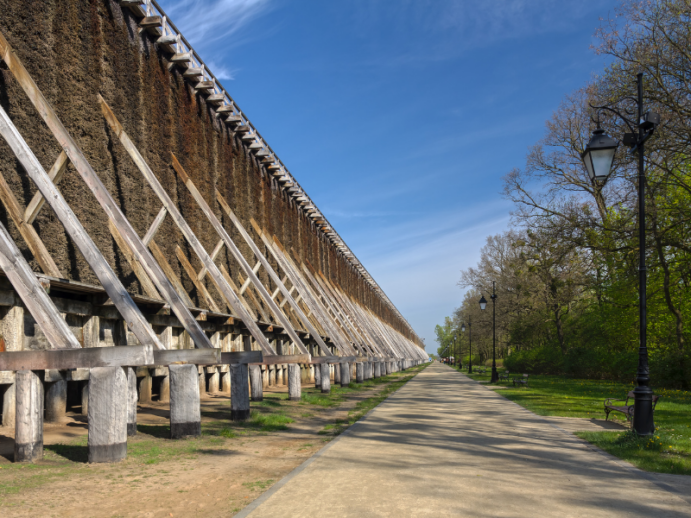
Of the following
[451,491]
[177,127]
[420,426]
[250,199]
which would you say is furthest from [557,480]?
[250,199]

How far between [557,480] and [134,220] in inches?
453

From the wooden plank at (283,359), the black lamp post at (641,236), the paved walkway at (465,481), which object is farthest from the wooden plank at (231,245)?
the black lamp post at (641,236)

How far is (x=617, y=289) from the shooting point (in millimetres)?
29484

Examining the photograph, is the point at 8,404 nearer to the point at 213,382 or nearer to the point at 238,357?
the point at 238,357

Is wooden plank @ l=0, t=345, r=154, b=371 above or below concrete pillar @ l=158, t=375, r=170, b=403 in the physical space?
above

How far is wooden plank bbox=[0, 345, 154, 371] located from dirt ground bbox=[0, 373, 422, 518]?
44.4 inches

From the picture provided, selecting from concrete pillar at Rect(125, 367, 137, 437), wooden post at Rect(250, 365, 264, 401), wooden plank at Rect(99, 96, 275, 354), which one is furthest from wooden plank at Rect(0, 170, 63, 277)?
wooden post at Rect(250, 365, 264, 401)

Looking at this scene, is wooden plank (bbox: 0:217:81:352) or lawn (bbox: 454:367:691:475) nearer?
wooden plank (bbox: 0:217:81:352)

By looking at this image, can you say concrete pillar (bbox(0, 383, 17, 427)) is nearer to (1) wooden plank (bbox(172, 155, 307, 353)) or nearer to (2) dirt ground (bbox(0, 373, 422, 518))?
(2) dirt ground (bbox(0, 373, 422, 518))

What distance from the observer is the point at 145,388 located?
13.5m

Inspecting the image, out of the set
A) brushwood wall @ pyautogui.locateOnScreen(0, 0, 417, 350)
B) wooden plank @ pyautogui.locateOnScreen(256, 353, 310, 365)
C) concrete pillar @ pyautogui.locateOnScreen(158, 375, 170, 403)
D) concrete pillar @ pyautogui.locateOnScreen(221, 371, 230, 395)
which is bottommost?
concrete pillar @ pyautogui.locateOnScreen(221, 371, 230, 395)

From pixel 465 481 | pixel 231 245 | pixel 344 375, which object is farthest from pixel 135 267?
pixel 344 375

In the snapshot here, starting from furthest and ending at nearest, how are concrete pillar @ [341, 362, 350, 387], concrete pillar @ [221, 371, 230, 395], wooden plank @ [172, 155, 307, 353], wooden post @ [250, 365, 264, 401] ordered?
concrete pillar @ [341, 362, 350, 387], concrete pillar @ [221, 371, 230, 395], wooden post @ [250, 365, 264, 401], wooden plank @ [172, 155, 307, 353]

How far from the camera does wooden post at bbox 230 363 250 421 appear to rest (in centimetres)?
1052
